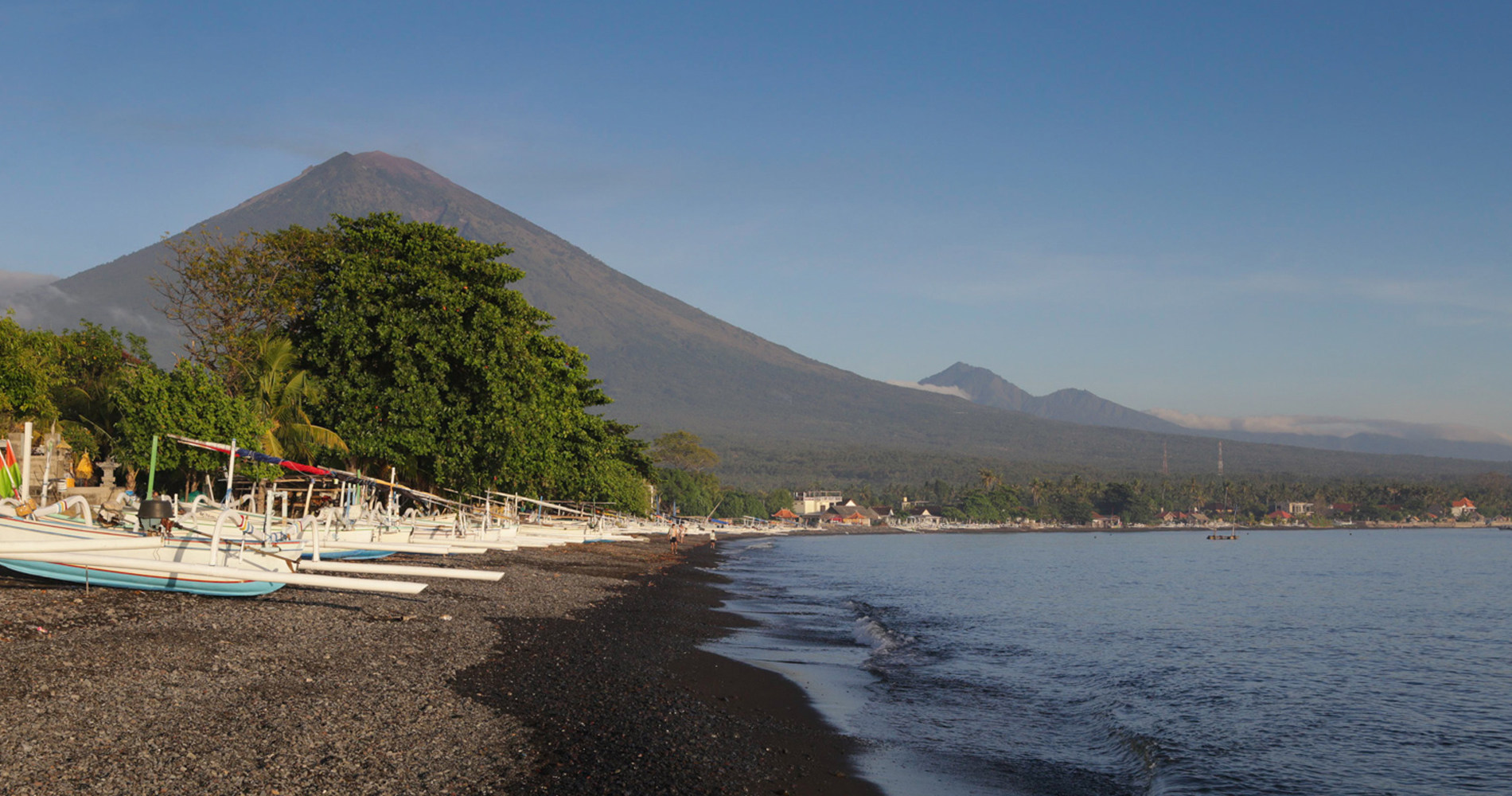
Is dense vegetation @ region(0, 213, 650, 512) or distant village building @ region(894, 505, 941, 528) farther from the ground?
dense vegetation @ region(0, 213, 650, 512)

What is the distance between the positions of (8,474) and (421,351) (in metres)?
14.6

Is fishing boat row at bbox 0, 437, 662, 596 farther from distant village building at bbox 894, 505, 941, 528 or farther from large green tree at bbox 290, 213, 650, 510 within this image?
distant village building at bbox 894, 505, 941, 528

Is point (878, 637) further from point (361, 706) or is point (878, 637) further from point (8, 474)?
point (8, 474)

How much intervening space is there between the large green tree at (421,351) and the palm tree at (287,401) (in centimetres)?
54

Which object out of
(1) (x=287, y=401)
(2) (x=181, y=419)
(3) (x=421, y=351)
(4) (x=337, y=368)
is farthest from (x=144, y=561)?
(4) (x=337, y=368)

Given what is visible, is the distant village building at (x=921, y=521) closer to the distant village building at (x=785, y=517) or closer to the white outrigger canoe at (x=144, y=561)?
the distant village building at (x=785, y=517)

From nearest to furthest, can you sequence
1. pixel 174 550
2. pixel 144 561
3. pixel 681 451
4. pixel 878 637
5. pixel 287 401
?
1. pixel 144 561
2. pixel 174 550
3. pixel 878 637
4. pixel 287 401
5. pixel 681 451

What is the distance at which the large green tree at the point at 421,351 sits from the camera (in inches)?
1185

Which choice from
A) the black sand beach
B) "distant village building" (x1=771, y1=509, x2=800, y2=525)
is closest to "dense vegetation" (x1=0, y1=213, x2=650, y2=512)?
the black sand beach

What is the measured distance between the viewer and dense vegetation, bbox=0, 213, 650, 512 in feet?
85.4

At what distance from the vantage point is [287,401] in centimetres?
3014

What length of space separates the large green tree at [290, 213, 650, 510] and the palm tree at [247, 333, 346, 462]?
21.2 inches

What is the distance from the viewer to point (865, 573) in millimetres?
51594

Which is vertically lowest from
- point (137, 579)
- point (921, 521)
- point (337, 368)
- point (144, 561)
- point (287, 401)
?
point (921, 521)
